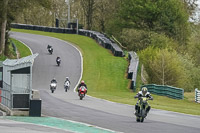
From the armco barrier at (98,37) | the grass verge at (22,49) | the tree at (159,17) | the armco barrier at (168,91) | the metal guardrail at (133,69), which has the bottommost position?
the armco barrier at (168,91)

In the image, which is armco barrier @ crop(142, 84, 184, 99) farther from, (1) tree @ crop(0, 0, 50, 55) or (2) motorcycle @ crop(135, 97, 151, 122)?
(1) tree @ crop(0, 0, 50, 55)

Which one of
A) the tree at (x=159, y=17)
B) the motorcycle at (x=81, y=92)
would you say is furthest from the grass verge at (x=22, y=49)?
the motorcycle at (x=81, y=92)

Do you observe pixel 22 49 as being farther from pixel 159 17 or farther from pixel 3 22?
pixel 159 17

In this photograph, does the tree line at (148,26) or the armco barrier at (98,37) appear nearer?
the tree line at (148,26)

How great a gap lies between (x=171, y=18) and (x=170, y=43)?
415 inches

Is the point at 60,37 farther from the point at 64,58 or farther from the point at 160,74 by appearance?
the point at 160,74

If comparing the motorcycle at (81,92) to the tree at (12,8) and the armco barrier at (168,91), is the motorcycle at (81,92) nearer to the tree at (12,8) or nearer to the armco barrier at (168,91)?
the armco barrier at (168,91)

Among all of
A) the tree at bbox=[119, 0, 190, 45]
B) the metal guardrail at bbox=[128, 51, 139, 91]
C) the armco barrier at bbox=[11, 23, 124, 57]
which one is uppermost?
the tree at bbox=[119, 0, 190, 45]

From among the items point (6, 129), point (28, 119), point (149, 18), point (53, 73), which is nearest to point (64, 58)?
point (53, 73)

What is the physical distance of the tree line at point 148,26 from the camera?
169ft

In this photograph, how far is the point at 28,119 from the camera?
18.1 metres

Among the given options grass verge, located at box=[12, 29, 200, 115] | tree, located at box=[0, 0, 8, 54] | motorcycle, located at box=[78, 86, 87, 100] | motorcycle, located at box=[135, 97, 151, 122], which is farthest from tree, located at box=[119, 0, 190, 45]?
motorcycle, located at box=[135, 97, 151, 122]

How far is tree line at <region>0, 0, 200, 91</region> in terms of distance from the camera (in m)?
51.5

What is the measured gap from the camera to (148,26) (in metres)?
80.7
